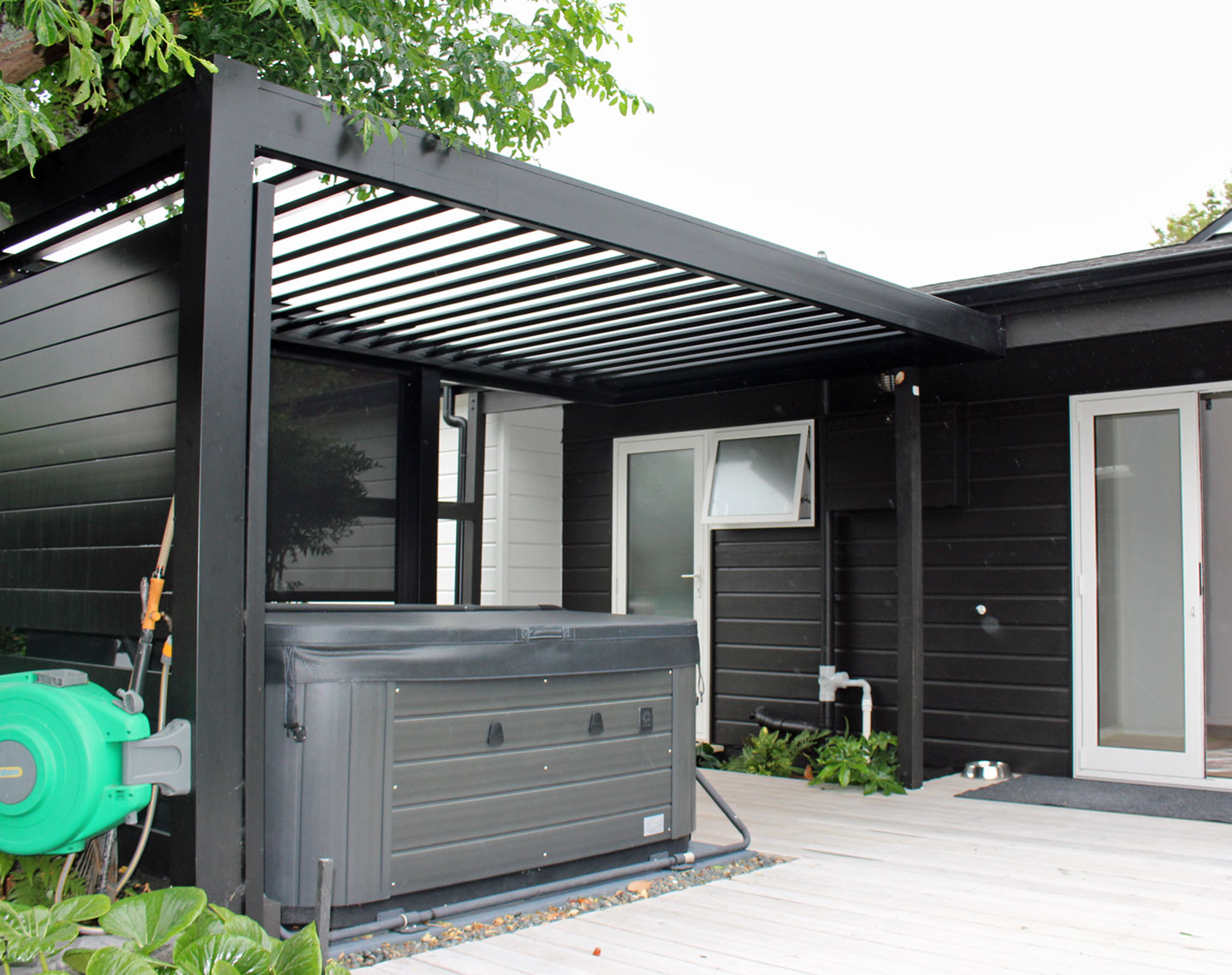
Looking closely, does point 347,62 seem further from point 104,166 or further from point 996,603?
point 996,603

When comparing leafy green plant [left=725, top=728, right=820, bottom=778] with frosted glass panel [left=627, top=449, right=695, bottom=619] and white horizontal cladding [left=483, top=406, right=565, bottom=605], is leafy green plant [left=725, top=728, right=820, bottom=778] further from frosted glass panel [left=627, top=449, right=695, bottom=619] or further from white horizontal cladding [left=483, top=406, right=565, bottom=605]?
white horizontal cladding [left=483, top=406, right=565, bottom=605]

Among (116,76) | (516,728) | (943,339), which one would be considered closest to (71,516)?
(516,728)

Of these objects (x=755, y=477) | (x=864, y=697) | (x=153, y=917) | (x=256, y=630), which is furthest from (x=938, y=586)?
(x=153, y=917)

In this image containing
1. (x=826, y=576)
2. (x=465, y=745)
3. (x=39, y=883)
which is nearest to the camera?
(x=39, y=883)

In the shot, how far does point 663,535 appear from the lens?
24.1 feet

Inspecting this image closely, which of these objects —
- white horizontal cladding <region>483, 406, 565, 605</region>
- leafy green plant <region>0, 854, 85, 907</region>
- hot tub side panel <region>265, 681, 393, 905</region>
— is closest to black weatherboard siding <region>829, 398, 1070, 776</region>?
white horizontal cladding <region>483, 406, 565, 605</region>

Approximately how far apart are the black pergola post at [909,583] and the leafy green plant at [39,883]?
3.81 meters

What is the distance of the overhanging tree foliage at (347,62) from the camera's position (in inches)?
132

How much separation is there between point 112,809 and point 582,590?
503cm

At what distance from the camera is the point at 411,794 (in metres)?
3.24

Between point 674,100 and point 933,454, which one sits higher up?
point 674,100

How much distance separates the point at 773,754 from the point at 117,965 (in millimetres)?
4428

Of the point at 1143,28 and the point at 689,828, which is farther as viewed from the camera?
the point at 1143,28

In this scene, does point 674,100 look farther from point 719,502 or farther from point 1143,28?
point 719,502
